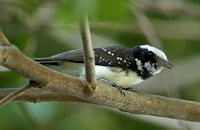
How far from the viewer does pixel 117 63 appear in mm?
2979

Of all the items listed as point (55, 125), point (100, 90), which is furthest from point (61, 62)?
point (55, 125)

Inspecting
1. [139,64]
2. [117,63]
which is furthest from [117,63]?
[139,64]

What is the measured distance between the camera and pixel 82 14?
1024 millimetres

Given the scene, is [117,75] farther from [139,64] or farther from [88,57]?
[88,57]

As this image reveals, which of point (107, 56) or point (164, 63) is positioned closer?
point (107, 56)

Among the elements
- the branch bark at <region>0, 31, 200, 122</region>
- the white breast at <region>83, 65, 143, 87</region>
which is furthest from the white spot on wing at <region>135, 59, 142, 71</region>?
the branch bark at <region>0, 31, 200, 122</region>

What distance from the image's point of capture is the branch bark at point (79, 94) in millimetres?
1508

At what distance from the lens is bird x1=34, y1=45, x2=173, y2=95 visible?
Result: 277 cm

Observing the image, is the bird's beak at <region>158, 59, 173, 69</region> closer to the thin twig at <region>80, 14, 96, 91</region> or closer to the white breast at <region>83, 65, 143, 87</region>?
the white breast at <region>83, 65, 143, 87</region>

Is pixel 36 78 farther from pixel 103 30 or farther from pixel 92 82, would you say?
pixel 103 30

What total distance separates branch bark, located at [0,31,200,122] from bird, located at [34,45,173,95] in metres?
0.29

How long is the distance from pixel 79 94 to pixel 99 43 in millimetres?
2512

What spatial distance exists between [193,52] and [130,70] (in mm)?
2480

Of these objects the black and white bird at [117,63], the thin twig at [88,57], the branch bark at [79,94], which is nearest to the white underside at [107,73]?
the black and white bird at [117,63]
